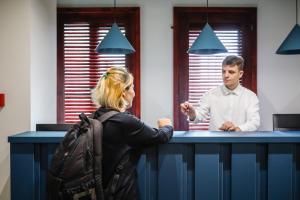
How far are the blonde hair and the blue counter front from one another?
299mm

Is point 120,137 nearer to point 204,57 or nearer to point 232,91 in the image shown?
point 232,91

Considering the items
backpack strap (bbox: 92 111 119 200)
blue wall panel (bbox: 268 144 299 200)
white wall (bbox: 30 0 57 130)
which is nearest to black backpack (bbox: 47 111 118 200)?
backpack strap (bbox: 92 111 119 200)

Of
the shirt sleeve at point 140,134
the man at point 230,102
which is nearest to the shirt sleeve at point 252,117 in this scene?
the man at point 230,102

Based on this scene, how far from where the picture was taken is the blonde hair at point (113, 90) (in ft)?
5.31

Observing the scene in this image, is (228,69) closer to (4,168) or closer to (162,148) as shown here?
(162,148)

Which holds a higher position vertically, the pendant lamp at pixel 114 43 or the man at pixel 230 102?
the pendant lamp at pixel 114 43

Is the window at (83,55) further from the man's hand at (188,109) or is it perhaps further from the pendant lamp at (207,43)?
the man's hand at (188,109)

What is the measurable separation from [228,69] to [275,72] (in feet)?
5.53

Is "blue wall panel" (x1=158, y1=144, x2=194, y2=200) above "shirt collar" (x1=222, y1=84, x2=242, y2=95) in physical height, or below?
below

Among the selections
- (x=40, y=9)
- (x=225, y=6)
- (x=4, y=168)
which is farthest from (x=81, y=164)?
(x=225, y=6)

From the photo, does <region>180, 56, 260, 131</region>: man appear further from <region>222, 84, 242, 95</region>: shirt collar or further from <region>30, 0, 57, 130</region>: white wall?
<region>30, 0, 57, 130</region>: white wall

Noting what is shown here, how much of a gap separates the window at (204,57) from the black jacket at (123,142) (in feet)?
9.59

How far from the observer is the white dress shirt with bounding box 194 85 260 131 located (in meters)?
3.18

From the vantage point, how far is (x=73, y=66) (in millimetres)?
4582
